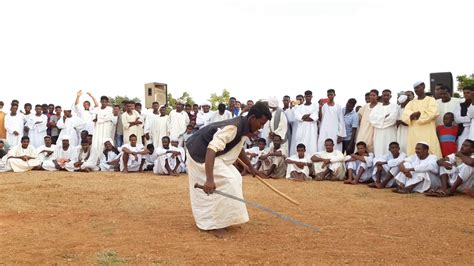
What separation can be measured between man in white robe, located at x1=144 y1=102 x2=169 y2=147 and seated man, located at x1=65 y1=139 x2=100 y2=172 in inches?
61.5

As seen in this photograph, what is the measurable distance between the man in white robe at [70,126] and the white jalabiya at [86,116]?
0.16 meters

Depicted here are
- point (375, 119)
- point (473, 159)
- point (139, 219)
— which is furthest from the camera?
point (375, 119)

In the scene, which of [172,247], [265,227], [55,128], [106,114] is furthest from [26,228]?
[55,128]

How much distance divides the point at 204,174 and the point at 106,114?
8.72 meters

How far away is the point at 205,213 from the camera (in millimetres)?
5008

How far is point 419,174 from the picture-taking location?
808 cm

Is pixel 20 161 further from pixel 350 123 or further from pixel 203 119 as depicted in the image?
pixel 350 123

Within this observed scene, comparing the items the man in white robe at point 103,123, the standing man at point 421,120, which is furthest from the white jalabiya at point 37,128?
the standing man at point 421,120

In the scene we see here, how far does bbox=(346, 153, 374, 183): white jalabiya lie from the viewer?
9422 mm

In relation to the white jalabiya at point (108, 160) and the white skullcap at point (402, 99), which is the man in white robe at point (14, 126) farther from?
the white skullcap at point (402, 99)

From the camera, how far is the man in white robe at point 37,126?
535 inches

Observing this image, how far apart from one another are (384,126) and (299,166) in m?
1.96

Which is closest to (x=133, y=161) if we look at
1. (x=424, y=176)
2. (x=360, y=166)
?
(x=360, y=166)

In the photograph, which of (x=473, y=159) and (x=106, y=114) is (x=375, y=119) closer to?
(x=473, y=159)
